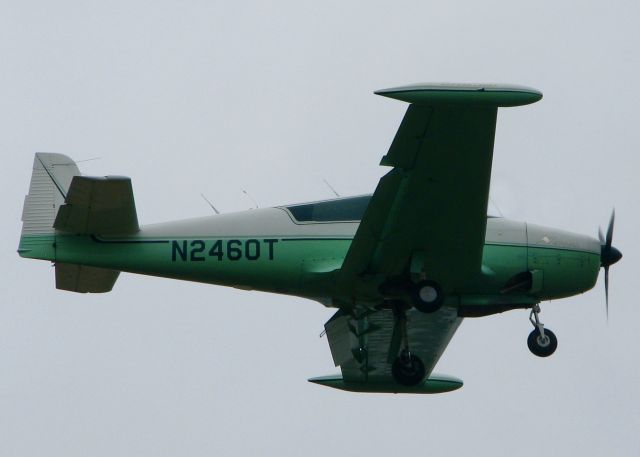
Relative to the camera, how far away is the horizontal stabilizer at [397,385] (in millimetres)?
20203

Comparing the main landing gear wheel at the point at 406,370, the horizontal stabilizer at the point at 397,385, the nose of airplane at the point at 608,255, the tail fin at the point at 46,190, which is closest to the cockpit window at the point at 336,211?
the main landing gear wheel at the point at 406,370

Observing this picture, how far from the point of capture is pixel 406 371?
18094mm

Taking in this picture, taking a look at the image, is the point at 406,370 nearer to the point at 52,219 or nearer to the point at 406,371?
the point at 406,371

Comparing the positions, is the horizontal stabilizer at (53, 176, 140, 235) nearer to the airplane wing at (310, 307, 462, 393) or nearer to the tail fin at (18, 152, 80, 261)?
the tail fin at (18, 152, 80, 261)

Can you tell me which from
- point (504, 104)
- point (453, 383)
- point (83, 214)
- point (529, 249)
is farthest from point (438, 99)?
point (453, 383)

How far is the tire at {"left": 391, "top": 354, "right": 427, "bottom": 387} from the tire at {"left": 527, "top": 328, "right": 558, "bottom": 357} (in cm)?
155

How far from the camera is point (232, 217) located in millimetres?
17484

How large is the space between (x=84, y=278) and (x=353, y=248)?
369 centimetres

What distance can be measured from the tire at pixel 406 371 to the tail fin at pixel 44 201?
15.7ft

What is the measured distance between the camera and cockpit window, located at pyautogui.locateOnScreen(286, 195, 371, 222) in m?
17.5

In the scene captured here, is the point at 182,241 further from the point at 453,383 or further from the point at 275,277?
the point at 453,383

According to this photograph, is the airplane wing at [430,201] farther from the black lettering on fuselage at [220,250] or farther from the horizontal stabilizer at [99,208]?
the horizontal stabilizer at [99,208]

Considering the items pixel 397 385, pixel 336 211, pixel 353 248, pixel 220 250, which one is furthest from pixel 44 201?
pixel 397 385

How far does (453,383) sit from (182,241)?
5.67 m
